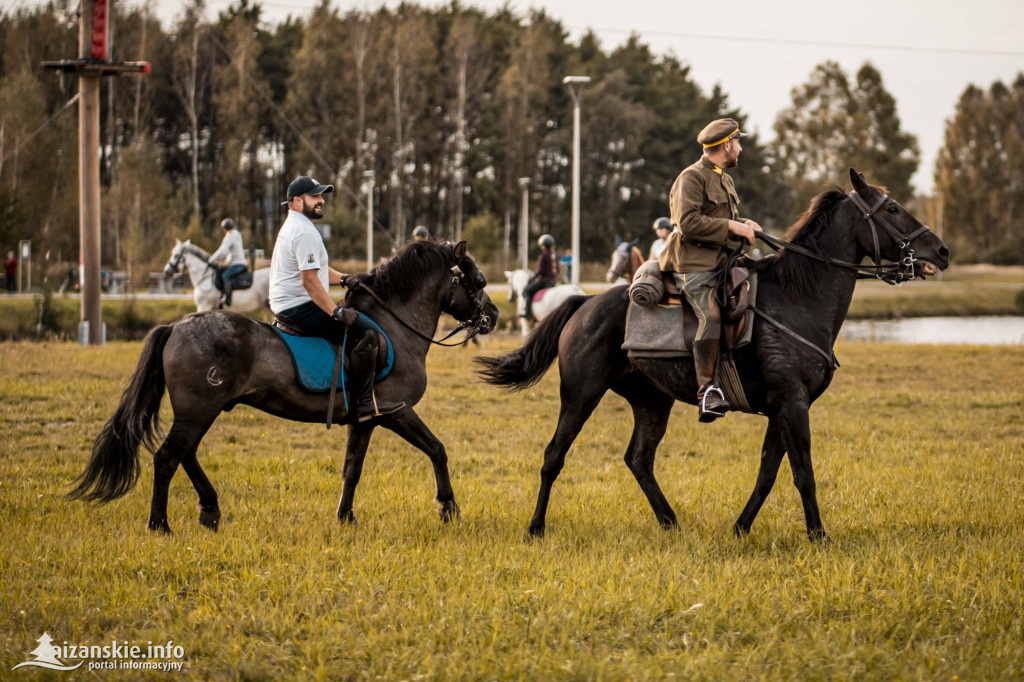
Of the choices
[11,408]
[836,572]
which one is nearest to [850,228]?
[836,572]

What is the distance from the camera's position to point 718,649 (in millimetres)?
4699

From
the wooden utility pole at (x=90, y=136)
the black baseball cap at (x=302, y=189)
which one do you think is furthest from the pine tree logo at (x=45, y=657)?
the wooden utility pole at (x=90, y=136)

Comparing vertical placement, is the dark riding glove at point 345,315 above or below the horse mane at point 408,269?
below

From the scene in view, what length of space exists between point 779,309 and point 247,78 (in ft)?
173

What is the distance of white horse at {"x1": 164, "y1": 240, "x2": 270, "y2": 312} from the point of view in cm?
2042

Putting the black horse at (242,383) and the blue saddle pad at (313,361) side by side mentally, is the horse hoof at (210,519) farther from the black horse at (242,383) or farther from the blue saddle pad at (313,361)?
the blue saddle pad at (313,361)

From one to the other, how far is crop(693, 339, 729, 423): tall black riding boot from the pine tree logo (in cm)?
404

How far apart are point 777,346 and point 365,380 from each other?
2.93 meters

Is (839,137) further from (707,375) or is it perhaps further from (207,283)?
(707,375)

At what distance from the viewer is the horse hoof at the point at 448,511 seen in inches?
279

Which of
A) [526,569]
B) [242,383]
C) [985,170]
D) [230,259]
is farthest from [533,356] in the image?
[985,170]

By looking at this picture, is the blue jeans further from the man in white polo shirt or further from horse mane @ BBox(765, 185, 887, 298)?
horse mane @ BBox(765, 185, 887, 298)

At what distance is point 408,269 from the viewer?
7.64 metres

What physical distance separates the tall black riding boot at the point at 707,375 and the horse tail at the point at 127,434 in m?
3.66
